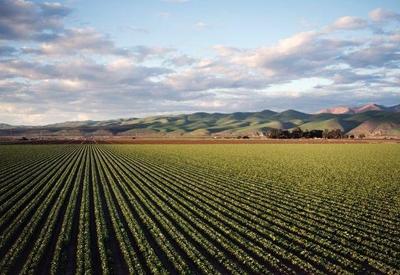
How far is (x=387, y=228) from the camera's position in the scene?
63.0 feet

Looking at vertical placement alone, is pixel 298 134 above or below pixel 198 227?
above

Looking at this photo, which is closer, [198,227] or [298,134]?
[198,227]

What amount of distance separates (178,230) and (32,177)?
25.0m

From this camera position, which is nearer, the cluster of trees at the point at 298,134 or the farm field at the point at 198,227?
the farm field at the point at 198,227

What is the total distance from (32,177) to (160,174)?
12.9 meters

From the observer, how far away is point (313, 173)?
1702 inches

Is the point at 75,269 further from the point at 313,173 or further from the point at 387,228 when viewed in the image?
the point at 313,173

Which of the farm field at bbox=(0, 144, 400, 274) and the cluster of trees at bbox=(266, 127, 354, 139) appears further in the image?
the cluster of trees at bbox=(266, 127, 354, 139)

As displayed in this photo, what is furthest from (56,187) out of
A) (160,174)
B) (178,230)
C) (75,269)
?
(75,269)

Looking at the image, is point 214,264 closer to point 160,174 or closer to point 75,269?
point 75,269

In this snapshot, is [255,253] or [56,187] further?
[56,187]

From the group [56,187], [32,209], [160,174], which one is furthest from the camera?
[160,174]

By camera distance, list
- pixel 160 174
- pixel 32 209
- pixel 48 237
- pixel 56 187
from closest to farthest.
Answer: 1. pixel 48 237
2. pixel 32 209
3. pixel 56 187
4. pixel 160 174

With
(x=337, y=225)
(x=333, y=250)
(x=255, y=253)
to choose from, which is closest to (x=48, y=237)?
(x=255, y=253)
